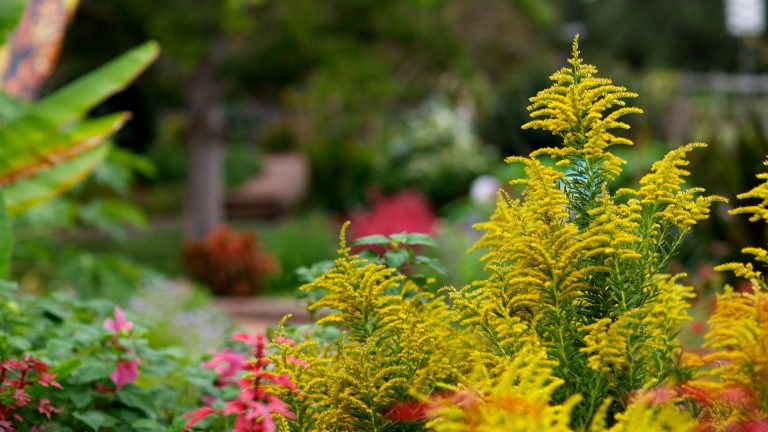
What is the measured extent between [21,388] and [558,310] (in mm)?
1264

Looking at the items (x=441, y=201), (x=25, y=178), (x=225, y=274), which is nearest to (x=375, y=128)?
(x=441, y=201)

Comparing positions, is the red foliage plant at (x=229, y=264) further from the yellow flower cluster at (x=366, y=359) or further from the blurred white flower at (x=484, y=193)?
the yellow flower cluster at (x=366, y=359)

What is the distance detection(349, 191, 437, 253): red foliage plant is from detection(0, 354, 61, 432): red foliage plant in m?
7.18

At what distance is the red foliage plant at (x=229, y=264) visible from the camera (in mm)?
11406

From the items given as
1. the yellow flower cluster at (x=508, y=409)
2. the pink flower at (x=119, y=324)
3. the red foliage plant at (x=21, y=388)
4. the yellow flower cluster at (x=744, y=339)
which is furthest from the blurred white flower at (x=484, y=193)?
the yellow flower cluster at (x=508, y=409)

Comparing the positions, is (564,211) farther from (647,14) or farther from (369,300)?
(647,14)

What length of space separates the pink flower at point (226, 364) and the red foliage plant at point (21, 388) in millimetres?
384

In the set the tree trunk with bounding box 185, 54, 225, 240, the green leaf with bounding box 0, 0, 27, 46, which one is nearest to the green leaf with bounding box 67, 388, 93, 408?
the green leaf with bounding box 0, 0, 27, 46

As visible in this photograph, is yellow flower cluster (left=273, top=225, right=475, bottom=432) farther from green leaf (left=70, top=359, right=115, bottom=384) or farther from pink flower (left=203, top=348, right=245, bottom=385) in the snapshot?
green leaf (left=70, top=359, right=115, bottom=384)

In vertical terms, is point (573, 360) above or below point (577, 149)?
below

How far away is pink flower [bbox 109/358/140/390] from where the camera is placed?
8.29 feet

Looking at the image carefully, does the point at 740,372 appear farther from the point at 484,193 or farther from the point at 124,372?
the point at 484,193

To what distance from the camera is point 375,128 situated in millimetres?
22688

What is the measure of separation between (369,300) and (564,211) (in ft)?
1.48
